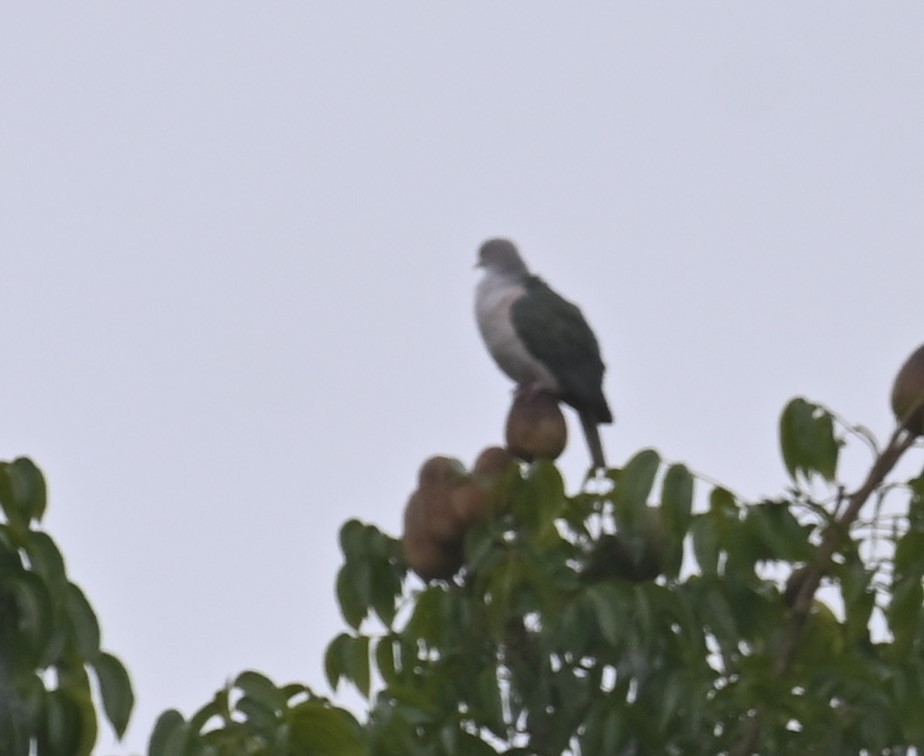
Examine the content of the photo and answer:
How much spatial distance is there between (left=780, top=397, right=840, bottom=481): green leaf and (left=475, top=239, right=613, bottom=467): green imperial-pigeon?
2.42 metres

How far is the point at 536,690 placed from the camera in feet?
13.4

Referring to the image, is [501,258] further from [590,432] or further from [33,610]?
[33,610]

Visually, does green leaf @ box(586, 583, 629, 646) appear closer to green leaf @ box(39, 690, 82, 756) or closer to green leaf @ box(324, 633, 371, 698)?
green leaf @ box(324, 633, 371, 698)

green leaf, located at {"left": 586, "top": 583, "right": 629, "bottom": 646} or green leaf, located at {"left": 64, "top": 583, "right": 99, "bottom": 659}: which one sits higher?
green leaf, located at {"left": 586, "top": 583, "right": 629, "bottom": 646}

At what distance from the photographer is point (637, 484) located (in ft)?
13.0

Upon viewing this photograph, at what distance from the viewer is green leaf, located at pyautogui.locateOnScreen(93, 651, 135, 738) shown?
3.07 metres

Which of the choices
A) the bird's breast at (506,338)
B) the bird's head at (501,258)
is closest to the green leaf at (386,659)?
the bird's breast at (506,338)

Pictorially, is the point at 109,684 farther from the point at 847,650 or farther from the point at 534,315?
the point at 534,315

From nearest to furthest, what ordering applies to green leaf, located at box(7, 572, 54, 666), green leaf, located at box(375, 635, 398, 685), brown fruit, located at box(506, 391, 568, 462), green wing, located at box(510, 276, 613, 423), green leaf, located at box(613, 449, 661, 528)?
green leaf, located at box(7, 572, 54, 666)
green leaf, located at box(613, 449, 661, 528)
green leaf, located at box(375, 635, 398, 685)
brown fruit, located at box(506, 391, 568, 462)
green wing, located at box(510, 276, 613, 423)

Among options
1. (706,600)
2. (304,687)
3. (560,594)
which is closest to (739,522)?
(706,600)

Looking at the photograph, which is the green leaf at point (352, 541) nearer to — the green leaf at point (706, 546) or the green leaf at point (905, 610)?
the green leaf at point (706, 546)

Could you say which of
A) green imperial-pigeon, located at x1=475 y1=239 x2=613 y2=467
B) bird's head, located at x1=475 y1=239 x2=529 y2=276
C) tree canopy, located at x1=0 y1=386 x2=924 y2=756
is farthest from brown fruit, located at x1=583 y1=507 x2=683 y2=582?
bird's head, located at x1=475 y1=239 x2=529 y2=276

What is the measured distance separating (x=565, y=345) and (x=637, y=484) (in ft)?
8.95

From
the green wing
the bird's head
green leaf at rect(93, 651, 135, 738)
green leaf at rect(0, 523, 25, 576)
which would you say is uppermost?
the bird's head
